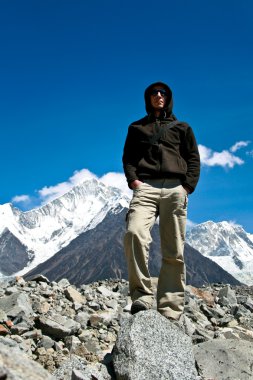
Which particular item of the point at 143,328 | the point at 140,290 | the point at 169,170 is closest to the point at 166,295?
the point at 140,290

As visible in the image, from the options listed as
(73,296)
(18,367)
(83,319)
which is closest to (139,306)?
(18,367)

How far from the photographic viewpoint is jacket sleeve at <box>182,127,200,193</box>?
301 inches

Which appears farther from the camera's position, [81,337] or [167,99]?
[81,337]

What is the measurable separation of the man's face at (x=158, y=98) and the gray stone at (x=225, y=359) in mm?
3915

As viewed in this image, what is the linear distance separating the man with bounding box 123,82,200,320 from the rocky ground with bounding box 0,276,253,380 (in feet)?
1.87

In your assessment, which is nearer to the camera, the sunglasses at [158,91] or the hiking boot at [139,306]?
the hiking boot at [139,306]

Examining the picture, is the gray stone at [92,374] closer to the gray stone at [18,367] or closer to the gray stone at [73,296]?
the gray stone at [18,367]

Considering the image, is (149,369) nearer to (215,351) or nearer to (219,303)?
(215,351)

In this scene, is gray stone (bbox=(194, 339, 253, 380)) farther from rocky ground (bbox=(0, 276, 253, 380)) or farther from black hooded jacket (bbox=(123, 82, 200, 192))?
black hooded jacket (bbox=(123, 82, 200, 192))

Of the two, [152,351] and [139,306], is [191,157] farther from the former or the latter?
[152,351]

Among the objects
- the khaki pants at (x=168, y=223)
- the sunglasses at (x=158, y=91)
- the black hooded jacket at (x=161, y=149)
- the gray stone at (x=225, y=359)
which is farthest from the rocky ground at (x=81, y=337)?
the sunglasses at (x=158, y=91)

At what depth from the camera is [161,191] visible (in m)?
7.35

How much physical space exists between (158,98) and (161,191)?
1.53 m

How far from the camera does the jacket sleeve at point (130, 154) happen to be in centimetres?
749
